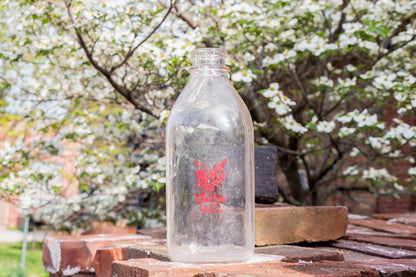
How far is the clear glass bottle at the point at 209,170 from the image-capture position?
4.50 ft

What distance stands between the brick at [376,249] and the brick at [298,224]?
6 centimetres

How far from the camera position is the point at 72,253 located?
2111 mm

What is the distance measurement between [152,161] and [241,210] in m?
2.83

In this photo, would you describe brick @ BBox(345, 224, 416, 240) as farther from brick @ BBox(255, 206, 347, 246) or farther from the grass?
the grass

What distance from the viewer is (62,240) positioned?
2234mm

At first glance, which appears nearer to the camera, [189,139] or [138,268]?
[138,268]

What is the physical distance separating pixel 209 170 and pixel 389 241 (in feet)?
3.98

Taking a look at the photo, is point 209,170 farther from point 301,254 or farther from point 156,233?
point 156,233

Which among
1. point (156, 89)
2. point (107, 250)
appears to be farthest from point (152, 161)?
point (107, 250)

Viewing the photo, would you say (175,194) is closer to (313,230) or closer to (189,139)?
(189,139)

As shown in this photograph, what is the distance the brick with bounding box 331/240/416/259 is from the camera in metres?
1.87

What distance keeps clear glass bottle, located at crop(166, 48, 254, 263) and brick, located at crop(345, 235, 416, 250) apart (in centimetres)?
96

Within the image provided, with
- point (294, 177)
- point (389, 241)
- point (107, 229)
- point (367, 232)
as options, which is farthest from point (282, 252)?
point (107, 229)

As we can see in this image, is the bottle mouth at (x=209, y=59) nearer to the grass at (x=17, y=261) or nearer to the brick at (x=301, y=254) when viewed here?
the brick at (x=301, y=254)
